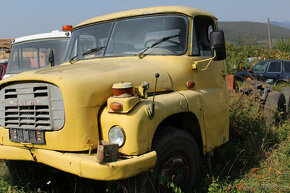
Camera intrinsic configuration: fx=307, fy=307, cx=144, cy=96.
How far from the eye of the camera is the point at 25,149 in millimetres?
3039

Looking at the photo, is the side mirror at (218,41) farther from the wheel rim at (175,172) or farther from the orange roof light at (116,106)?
the orange roof light at (116,106)

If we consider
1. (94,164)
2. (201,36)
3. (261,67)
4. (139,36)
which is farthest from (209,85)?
(261,67)

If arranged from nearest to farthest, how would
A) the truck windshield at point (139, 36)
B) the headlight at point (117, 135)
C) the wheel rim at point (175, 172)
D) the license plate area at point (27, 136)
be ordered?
the headlight at point (117, 135) → the license plate area at point (27, 136) → the wheel rim at point (175, 172) → the truck windshield at point (139, 36)

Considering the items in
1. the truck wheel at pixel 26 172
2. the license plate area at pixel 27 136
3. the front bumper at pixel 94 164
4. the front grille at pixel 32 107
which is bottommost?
the truck wheel at pixel 26 172

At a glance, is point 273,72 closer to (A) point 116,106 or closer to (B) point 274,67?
(B) point 274,67

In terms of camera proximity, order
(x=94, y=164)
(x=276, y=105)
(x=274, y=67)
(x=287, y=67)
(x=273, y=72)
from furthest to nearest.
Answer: (x=274, y=67) < (x=273, y=72) < (x=287, y=67) < (x=276, y=105) < (x=94, y=164)

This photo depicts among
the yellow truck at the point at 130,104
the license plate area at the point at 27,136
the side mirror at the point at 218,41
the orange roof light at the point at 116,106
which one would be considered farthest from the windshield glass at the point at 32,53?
the orange roof light at the point at 116,106

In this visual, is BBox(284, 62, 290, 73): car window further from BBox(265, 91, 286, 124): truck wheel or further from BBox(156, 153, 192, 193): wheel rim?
BBox(156, 153, 192, 193): wheel rim

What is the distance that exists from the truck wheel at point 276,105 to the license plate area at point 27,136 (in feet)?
14.9

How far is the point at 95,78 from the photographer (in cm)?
291

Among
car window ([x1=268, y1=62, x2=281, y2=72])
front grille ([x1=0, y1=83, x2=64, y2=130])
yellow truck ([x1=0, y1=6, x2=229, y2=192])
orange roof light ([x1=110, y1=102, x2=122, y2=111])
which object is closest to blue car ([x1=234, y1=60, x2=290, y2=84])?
car window ([x1=268, y1=62, x2=281, y2=72])

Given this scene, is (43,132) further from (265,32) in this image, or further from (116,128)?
(265,32)

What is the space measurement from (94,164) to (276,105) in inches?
190

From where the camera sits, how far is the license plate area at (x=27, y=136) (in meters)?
2.92
